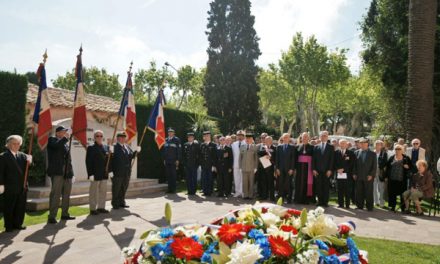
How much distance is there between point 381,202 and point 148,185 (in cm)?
827

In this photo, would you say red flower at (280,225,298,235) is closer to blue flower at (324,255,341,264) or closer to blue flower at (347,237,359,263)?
blue flower at (324,255,341,264)

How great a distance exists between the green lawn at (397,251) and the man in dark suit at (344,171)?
4044 mm

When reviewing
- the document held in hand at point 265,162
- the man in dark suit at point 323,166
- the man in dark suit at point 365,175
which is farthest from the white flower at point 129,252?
the document held in hand at point 265,162

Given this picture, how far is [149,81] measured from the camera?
2024 inches

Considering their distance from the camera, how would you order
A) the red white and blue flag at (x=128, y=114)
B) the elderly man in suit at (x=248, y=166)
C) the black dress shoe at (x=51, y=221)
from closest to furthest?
1. the black dress shoe at (x=51, y=221)
2. the red white and blue flag at (x=128, y=114)
3. the elderly man in suit at (x=248, y=166)

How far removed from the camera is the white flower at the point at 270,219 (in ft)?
8.56

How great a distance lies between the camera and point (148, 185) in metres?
14.4

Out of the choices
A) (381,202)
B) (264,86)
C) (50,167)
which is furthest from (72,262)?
(264,86)

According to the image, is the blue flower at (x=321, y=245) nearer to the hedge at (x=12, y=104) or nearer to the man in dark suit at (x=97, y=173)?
the man in dark suit at (x=97, y=173)

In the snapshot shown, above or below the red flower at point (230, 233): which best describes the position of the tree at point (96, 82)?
above

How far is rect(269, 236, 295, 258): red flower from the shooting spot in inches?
83.7

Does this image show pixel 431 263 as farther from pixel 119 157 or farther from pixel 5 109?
pixel 5 109

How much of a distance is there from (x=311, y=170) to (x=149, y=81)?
140 ft

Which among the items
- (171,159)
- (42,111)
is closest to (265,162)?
(171,159)
